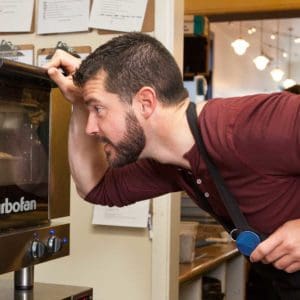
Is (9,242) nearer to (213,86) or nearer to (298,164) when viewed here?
(298,164)

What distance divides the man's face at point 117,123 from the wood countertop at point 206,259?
0.97 m

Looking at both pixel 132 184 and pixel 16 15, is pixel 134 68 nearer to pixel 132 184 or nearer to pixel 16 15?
pixel 132 184

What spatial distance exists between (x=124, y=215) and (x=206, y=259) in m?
0.87

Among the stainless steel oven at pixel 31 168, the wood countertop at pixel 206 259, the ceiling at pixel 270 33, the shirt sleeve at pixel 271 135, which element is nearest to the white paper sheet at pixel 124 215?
the wood countertop at pixel 206 259

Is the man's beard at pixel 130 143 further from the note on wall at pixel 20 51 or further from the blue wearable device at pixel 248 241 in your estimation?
the note on wall at pixel 20 51

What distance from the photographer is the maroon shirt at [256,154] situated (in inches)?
46.9

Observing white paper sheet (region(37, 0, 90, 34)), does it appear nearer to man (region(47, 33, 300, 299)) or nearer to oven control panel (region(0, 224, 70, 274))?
man (region(47, 33, 300, 299))

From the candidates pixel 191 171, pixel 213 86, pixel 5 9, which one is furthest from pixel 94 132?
pixel 213 86

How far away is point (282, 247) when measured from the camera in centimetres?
124

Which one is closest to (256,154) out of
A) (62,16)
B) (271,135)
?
(271,135)

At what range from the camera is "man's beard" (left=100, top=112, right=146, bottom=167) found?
51.7 inches

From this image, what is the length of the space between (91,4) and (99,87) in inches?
29.2

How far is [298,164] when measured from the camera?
47.2 inches

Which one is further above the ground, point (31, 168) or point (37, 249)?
point (31, 168)
